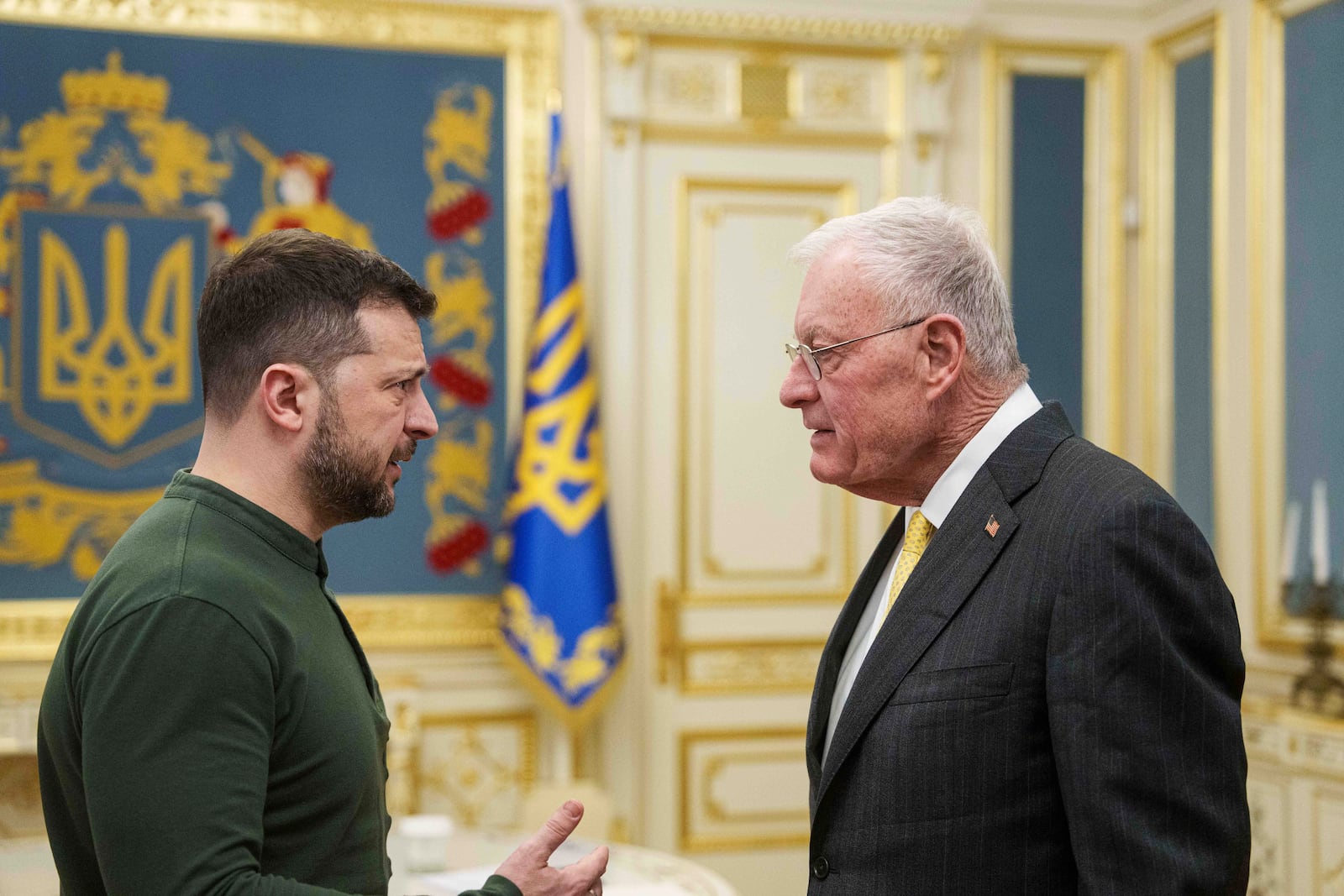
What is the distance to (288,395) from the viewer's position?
140 cm

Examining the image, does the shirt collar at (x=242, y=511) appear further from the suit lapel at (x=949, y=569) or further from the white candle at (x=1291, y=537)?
the white candle at (x=1291, y=537)

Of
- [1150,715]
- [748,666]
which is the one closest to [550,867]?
[1150,715]

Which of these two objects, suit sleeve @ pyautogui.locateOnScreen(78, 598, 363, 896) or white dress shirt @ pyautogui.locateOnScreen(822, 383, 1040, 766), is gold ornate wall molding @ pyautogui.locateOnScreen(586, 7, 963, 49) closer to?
white dress shirt @ pyautogui.locateOnScreen(822, 383, 1040, 766)

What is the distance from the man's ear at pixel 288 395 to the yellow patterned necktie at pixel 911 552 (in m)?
0.77

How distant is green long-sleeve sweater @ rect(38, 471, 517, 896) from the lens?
118 cm

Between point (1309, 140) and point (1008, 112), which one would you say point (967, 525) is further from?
point (1008, 112)

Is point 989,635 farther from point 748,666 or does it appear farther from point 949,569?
point 748,666

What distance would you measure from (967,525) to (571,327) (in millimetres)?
2823

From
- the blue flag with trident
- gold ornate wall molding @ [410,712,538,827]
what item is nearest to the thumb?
the blue flag with trident

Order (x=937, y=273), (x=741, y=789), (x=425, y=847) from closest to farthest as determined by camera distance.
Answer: (x=937, y=273) → (x=425, y=847) → (x=741, y=789)

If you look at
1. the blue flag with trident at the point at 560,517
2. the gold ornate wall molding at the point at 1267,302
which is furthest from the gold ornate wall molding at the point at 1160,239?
the blue flag with trident at the point at 560,517

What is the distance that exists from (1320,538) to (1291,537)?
0.44 feet

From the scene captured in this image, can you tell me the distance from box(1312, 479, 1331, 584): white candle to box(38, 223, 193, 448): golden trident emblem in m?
3.60

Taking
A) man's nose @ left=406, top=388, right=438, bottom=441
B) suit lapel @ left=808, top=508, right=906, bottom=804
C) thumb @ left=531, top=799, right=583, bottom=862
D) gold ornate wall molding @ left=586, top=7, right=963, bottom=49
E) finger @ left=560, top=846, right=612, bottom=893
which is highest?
gold ornate wall molding @ left=586, top=7, right=963, bottom=49
